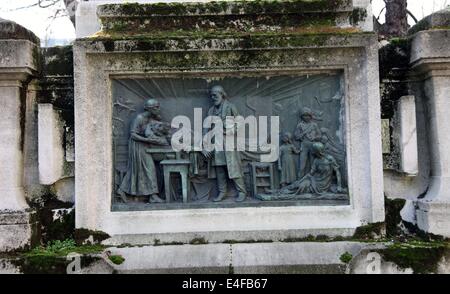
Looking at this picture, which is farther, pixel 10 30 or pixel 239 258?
pixel 10 30

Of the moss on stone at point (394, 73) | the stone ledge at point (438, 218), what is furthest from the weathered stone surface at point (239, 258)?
the moss on stone at point (394, 73)

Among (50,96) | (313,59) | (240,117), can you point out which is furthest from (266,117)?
(50,96)

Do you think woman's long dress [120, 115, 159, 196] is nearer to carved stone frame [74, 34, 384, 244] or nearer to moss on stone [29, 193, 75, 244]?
carved stone frame [74, 34, 384, 244]

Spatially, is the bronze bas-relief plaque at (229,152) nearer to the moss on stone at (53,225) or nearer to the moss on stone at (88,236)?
the moss on stone at (88,236)

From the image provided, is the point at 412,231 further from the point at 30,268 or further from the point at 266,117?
the point at 30,268

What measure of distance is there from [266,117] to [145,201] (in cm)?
202

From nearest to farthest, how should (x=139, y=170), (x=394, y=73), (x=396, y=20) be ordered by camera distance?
1. (x=139, y=170)
2. (x=394, y=73)
3. (x=396, y=20)

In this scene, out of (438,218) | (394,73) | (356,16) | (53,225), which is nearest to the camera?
(438,218)

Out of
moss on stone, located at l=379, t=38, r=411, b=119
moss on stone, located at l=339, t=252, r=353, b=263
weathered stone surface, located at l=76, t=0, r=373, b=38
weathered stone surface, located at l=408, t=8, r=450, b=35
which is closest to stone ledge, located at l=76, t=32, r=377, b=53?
weathered stone surface, located at l=76, t=0, r=373, b=38

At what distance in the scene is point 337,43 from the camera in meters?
6.00

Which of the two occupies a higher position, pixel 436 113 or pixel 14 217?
pixel 436 113

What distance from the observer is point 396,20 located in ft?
43.8

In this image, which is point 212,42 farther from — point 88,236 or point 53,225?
point 53,225

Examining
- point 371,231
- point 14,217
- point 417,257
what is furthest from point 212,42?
point 417,257
